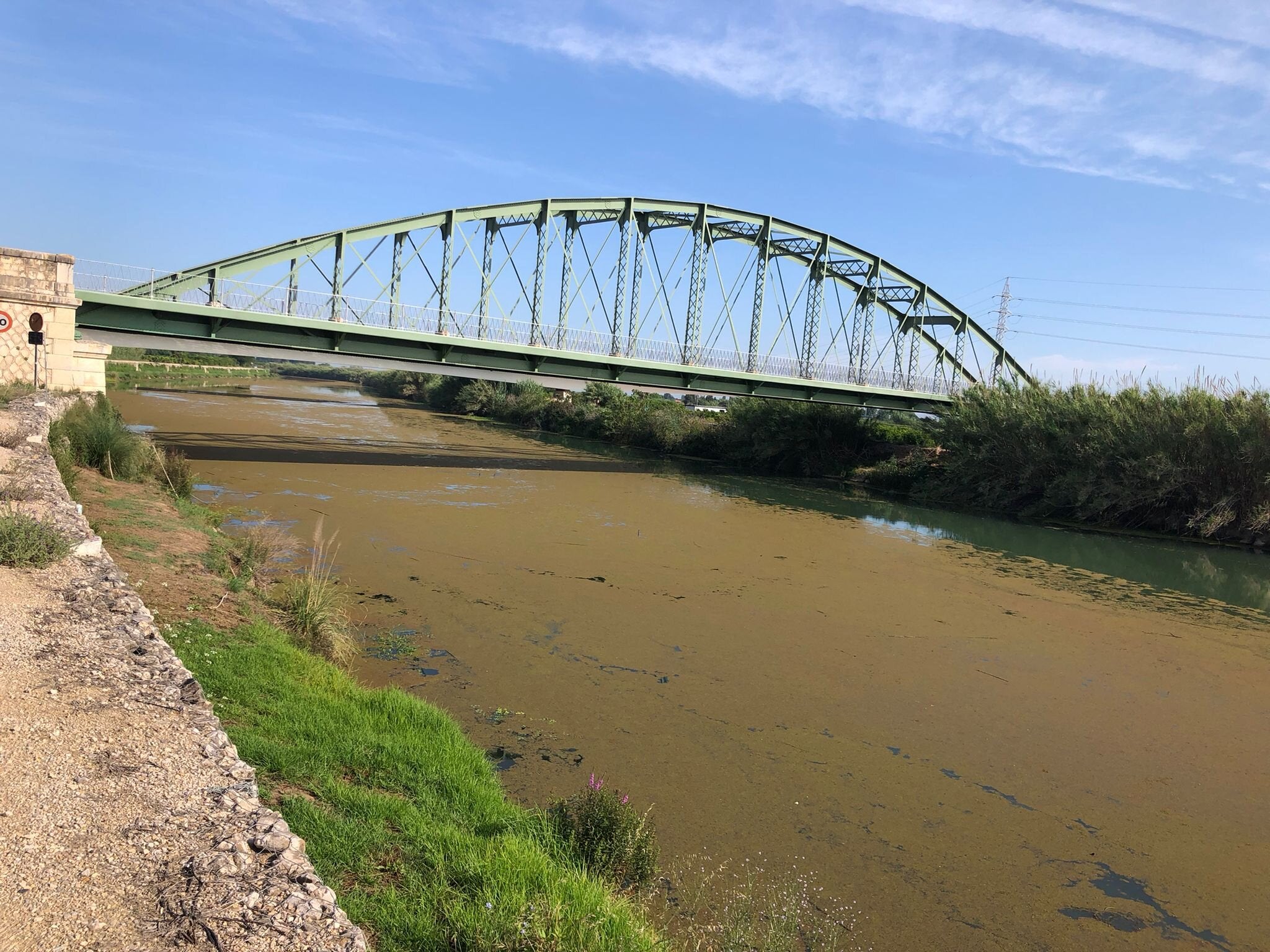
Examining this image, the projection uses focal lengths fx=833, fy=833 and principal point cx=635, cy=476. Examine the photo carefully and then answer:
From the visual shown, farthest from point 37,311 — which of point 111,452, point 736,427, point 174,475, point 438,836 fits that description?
point 736,427

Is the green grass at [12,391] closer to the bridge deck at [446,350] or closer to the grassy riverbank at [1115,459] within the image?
the bridge deck at [446,350]

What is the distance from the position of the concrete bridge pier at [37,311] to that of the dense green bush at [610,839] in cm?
2221

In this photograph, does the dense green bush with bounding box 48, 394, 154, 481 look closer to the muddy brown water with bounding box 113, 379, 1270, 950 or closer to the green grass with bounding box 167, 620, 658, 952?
the muddy brown water with bounding box 113, 379, 1270, 950

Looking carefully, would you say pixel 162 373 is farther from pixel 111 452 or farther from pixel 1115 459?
pixel 1115 459

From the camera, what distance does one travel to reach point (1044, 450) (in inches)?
1119

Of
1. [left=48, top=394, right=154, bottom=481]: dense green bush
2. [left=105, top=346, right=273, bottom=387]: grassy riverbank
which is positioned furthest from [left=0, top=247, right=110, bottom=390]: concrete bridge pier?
[left=105, top=346, right=273, bottom=387]: grassy riverbank

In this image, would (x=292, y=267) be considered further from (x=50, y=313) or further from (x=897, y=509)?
(x=897, y=509)

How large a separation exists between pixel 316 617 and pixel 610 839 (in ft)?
15.6

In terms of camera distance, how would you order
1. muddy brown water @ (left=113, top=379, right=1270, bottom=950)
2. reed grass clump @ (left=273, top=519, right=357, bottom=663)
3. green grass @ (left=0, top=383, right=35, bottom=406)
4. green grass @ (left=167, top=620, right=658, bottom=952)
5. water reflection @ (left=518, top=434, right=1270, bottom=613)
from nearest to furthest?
green grass @ (left=167, top=620, right=658, bottom=952) < muddy brown water @ (left=113, top=379, right=1270, bottom=950) < reed grass clump @ (left=273, top=519, right=357, bottom=663) < green grass @ (left=0, top=383, right=35, bottom=406) < water reflection @ (left=518, top=434, right=1270, bottom=613)

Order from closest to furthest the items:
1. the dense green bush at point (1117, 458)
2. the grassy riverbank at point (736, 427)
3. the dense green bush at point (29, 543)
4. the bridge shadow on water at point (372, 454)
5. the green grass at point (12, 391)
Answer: the dense green bush at point (29, 543), the green grass at point (12, 391), the dense green bush at point (1117, 458), the bridge shadow on water at point (372, 454), the grassy riverbank at point (736, 427)

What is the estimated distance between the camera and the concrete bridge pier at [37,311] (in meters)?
21.0

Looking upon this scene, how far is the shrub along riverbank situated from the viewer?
23969 millimetres

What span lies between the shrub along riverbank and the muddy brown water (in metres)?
5.83

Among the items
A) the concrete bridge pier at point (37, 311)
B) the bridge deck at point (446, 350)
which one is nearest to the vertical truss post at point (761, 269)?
the bridge deck at point (446, 350)
